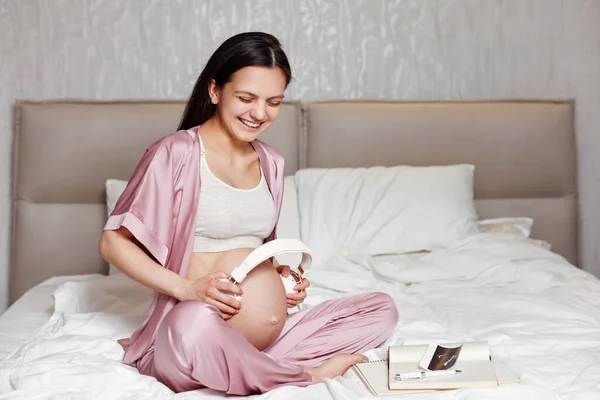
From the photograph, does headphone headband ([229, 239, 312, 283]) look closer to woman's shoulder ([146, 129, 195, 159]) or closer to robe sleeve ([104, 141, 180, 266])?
robe sleeve ([104, 141, 180, 266])

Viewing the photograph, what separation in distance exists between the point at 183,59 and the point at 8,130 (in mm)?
716

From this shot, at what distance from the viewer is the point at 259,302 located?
6.04 feet

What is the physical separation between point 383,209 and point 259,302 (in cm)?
110

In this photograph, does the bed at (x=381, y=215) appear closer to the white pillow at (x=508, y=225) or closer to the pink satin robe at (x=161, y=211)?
the white pillow at (x=508, y=225)

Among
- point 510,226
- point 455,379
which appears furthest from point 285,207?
point 455,379

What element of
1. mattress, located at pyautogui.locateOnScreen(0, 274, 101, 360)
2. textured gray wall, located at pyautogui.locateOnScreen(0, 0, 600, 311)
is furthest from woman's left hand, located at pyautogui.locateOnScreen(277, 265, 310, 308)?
textured gray wall, located at pyautogui.locateOnScreen(0, 0, 600, 311)

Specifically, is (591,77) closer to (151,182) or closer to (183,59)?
(183,59)

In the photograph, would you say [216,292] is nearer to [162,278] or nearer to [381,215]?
[162,278]

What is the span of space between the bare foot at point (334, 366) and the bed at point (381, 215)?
4.7 inches

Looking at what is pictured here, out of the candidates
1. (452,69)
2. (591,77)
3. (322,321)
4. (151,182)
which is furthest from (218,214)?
(591,77)

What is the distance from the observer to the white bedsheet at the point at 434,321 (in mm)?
1634

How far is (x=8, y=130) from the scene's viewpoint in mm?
3066

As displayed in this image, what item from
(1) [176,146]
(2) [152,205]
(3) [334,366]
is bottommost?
(3) [334,366]

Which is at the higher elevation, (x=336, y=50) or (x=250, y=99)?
(x=336, y=50)
